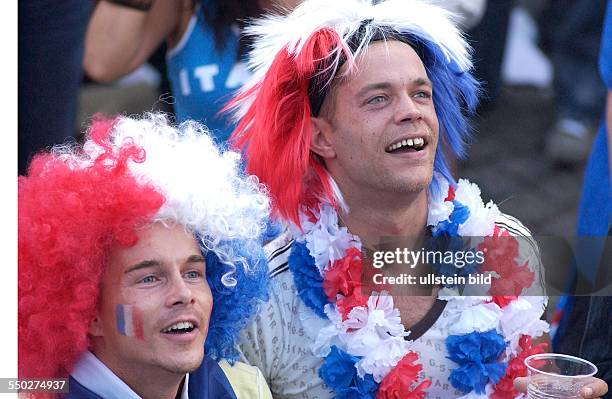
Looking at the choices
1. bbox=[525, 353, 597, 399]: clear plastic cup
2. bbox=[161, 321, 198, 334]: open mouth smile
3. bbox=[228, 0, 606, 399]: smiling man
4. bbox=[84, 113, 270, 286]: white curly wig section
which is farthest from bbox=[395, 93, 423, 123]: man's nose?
bbox=[161, 321, 198, 334]: open mouth smile

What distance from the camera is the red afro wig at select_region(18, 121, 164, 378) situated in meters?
1.93

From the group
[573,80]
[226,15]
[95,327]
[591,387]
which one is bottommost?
[591,387]

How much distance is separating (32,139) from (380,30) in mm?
859

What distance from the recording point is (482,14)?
271 cm

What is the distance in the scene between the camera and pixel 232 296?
2172 mm

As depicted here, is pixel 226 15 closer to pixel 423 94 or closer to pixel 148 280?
pixel 423 94

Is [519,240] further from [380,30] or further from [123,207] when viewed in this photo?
[123,207]

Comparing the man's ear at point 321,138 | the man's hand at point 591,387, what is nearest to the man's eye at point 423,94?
the man's ear at point 321,138

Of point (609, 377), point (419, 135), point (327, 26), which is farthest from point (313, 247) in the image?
point (609, 377)

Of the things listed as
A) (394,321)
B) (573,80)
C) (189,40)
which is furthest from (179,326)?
(573,80)

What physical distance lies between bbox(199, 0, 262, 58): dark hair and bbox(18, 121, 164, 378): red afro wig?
2.65 ft

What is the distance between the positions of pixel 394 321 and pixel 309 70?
593mm

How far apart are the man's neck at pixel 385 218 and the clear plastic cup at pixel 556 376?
43cm

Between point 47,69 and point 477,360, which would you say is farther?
point 47,69
